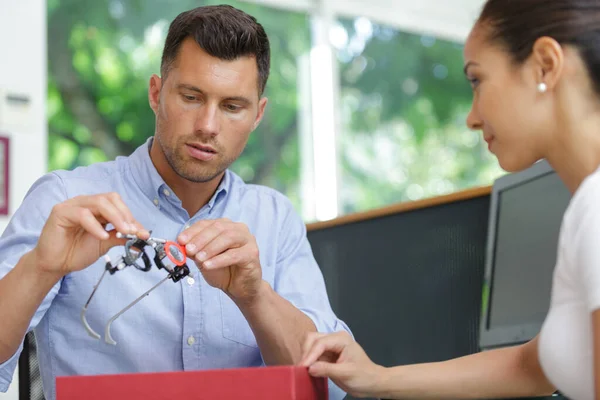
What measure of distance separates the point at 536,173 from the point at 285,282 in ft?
1.72

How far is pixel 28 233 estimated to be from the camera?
1265 mm

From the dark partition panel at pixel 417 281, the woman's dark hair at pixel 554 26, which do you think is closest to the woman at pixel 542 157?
the woman's dark hair at pixel 554 26

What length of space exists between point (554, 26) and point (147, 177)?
778 mm

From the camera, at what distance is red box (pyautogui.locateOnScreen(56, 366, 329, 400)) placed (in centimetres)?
86

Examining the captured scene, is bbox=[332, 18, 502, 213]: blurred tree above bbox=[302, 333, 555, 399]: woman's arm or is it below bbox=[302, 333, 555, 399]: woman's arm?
above

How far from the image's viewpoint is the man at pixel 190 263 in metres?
1.27

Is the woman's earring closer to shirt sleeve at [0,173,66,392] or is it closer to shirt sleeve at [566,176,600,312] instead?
shirt sleeve at [566,176,600,312]

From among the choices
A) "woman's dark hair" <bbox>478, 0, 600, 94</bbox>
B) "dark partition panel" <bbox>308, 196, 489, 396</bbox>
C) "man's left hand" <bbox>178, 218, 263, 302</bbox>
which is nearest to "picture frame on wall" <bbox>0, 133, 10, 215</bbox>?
"dark partition panel" <bbox>308, 196, 489, 396</bbox>

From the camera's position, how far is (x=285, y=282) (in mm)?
1432

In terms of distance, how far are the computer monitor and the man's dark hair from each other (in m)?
0.53

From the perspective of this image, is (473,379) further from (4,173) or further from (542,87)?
(4,173)

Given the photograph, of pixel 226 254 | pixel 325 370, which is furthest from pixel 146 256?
pixel 325 370

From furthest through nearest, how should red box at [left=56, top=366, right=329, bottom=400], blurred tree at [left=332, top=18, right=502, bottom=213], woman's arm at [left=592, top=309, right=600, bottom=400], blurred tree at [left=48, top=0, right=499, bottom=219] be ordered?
blurred tree at [left=332, top=18, right=502, bottom=213] → blurred tree at [left=48, top=0, right=499, bottom=219] → red box at [left=56, top=366, right=329, bottom=400] → woman's arm at [left=592, top=309, right=600, bottom=400]

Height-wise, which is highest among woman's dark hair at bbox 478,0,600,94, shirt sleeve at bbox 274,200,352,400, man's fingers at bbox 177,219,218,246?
woman's dark hair at bbox 478,0,600,94
